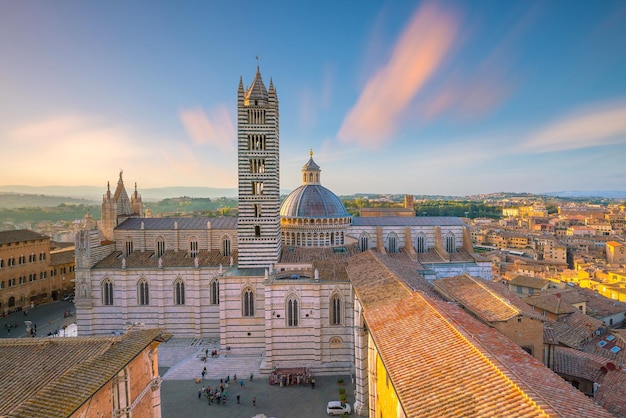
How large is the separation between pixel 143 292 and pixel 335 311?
1810cm

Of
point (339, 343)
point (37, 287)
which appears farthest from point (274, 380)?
point (37, 287)

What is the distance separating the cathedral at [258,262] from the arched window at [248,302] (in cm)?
8

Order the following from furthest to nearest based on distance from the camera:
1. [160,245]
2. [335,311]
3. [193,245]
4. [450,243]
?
[450,243], [160,245], [193,245], [335,311]

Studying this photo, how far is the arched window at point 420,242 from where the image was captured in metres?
41.4

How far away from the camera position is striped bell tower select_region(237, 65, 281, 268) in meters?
34.0

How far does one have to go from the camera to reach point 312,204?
39000 mm

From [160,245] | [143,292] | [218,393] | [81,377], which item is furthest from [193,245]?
[81,377]

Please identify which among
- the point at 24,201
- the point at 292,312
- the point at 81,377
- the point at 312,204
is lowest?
the point at 292,312

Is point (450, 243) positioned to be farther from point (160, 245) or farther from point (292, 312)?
point (160, 245)

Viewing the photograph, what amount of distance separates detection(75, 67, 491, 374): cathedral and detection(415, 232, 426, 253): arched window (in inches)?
4.0

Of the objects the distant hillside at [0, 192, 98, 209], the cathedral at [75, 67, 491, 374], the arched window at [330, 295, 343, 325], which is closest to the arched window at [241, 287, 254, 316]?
the cathedral at [75, 67, 491, 374]

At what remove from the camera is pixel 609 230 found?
372 ft

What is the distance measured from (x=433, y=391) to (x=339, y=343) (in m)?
19.3

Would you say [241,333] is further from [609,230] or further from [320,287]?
[609,230]
